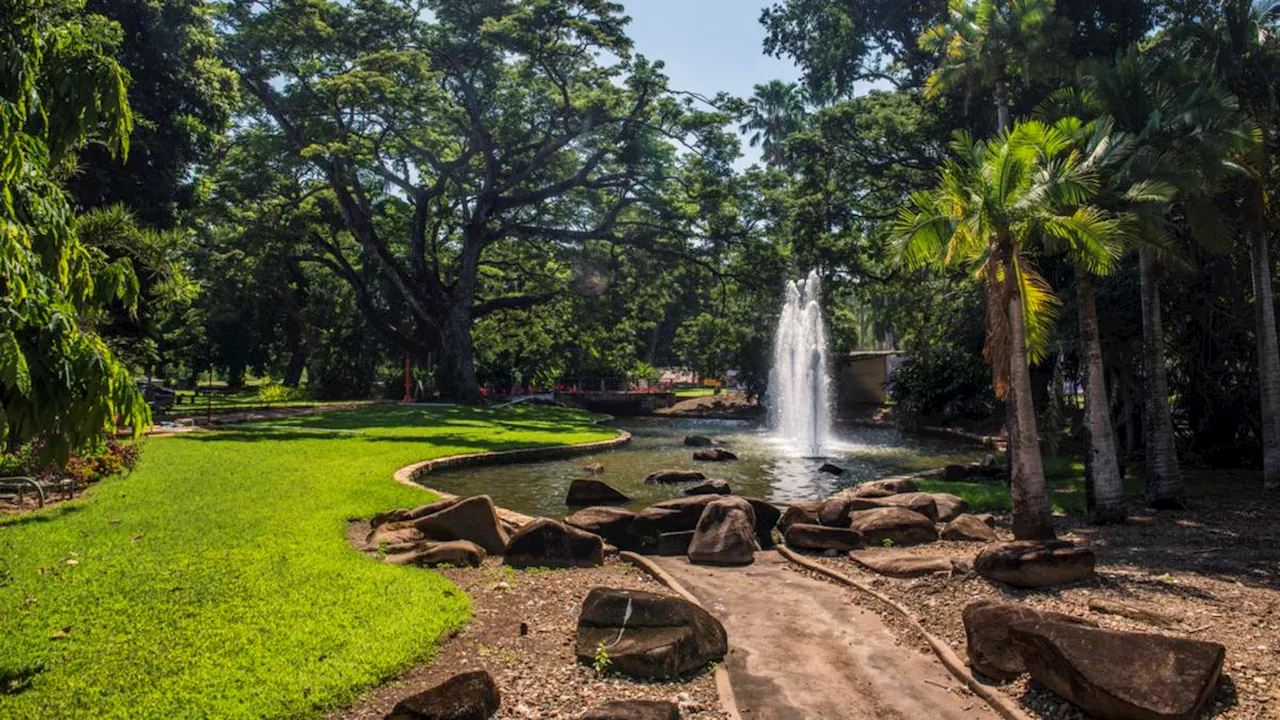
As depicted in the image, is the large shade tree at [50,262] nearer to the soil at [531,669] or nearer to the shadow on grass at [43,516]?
the soil at [531,669]

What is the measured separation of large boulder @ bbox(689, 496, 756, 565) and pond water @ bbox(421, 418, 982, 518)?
4.11 metres

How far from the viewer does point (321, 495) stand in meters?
14.2

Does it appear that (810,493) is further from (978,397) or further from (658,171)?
(658,171)

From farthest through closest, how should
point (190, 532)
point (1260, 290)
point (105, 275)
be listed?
point (1260, 290) < point (190, 532) < point (105, 275)

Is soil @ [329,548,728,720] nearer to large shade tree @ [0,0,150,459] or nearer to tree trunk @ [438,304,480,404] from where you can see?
large shade tree @ [0,0,150,459]

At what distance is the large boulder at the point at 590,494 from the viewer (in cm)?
1670

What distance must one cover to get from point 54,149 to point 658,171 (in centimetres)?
3553

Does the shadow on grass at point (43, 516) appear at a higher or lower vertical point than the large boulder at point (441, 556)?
higher

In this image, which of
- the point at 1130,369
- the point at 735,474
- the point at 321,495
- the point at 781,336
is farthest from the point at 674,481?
the point at 781,336

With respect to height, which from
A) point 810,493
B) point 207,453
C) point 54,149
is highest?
point 54,149

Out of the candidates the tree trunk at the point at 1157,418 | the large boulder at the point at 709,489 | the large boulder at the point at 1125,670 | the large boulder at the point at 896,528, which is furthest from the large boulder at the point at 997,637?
the tree trunk at the point at 1157,418

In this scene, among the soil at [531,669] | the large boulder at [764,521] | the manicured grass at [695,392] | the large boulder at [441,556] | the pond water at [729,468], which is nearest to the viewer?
the soil at [531,669]

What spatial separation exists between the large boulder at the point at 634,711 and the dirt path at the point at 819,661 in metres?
0.80

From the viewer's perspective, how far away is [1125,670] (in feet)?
19.7
